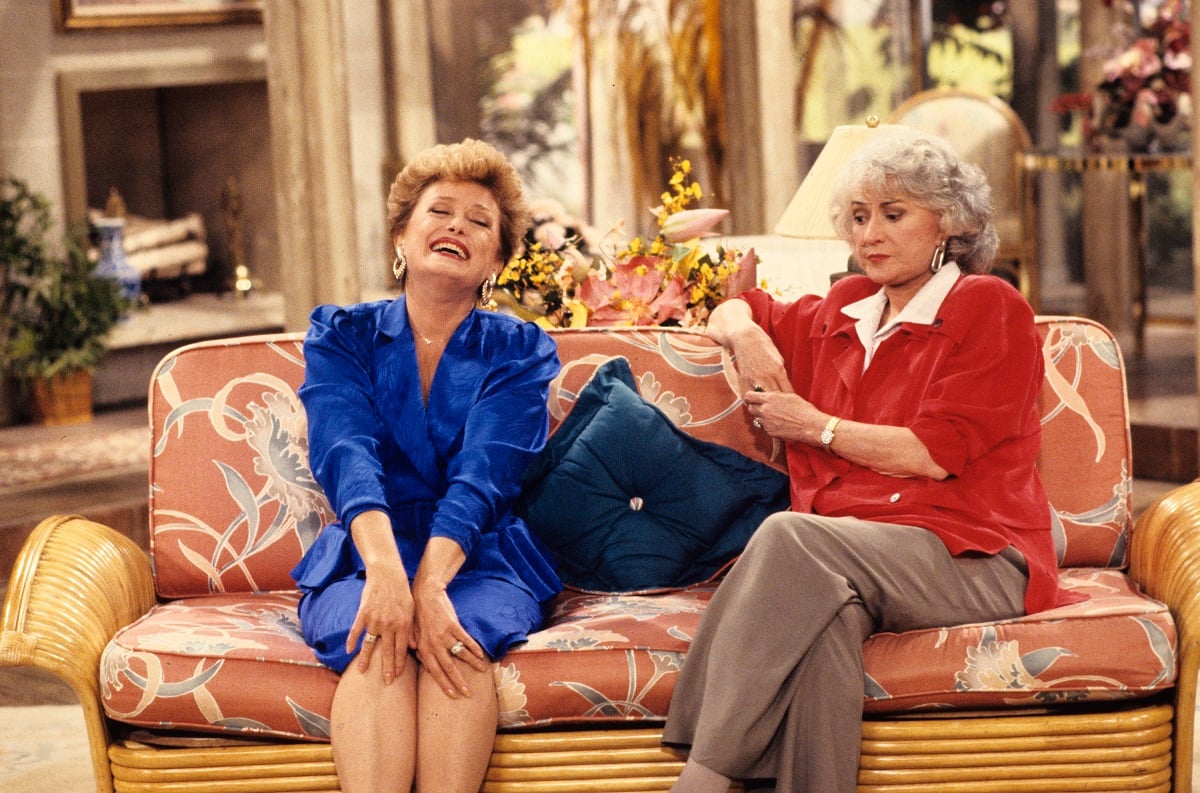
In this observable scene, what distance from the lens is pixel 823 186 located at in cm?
325

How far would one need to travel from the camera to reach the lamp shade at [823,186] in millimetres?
3180

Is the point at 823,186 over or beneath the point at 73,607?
over

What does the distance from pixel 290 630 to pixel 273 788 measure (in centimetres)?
28

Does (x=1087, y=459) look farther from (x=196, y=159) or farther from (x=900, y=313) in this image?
(x=196, y=159)

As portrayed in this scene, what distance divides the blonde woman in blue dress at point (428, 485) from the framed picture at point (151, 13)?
4.36 m

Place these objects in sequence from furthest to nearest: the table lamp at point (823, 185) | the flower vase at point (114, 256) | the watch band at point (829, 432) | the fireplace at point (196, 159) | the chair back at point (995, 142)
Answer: the fireplace at point (196, 159)
the flower vase at point (114, 256)
the chair back at point (995, 142)
the table lamp at point (823, 185)
the watch band at point (829, 432)

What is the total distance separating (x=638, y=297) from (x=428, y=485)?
28.3 inches

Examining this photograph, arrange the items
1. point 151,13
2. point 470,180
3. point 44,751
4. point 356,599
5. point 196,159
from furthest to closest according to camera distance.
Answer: point 196,159, point 151,13, point 44,751, point 470,180, point 356,599

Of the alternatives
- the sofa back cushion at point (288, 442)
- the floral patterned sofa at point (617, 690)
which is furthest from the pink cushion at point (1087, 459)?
the floral patterned sofa at point (617, 690)

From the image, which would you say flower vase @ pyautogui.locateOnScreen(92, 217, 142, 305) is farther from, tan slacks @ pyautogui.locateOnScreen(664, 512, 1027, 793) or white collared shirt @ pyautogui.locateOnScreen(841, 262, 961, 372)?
tan slacks @ pyautogui.locateOnScreen(664, 512, 1027, 793)

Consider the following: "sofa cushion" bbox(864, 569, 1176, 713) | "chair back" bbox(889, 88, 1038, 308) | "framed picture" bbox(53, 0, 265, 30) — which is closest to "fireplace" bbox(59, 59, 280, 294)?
"framed picture" bbox(53, 0, 265, 30)

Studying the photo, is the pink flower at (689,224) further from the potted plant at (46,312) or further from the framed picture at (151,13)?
the framed picture at (151,13)

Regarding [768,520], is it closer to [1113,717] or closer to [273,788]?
[1113,717]

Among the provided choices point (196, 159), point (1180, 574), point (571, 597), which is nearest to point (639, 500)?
point (571, 597)
